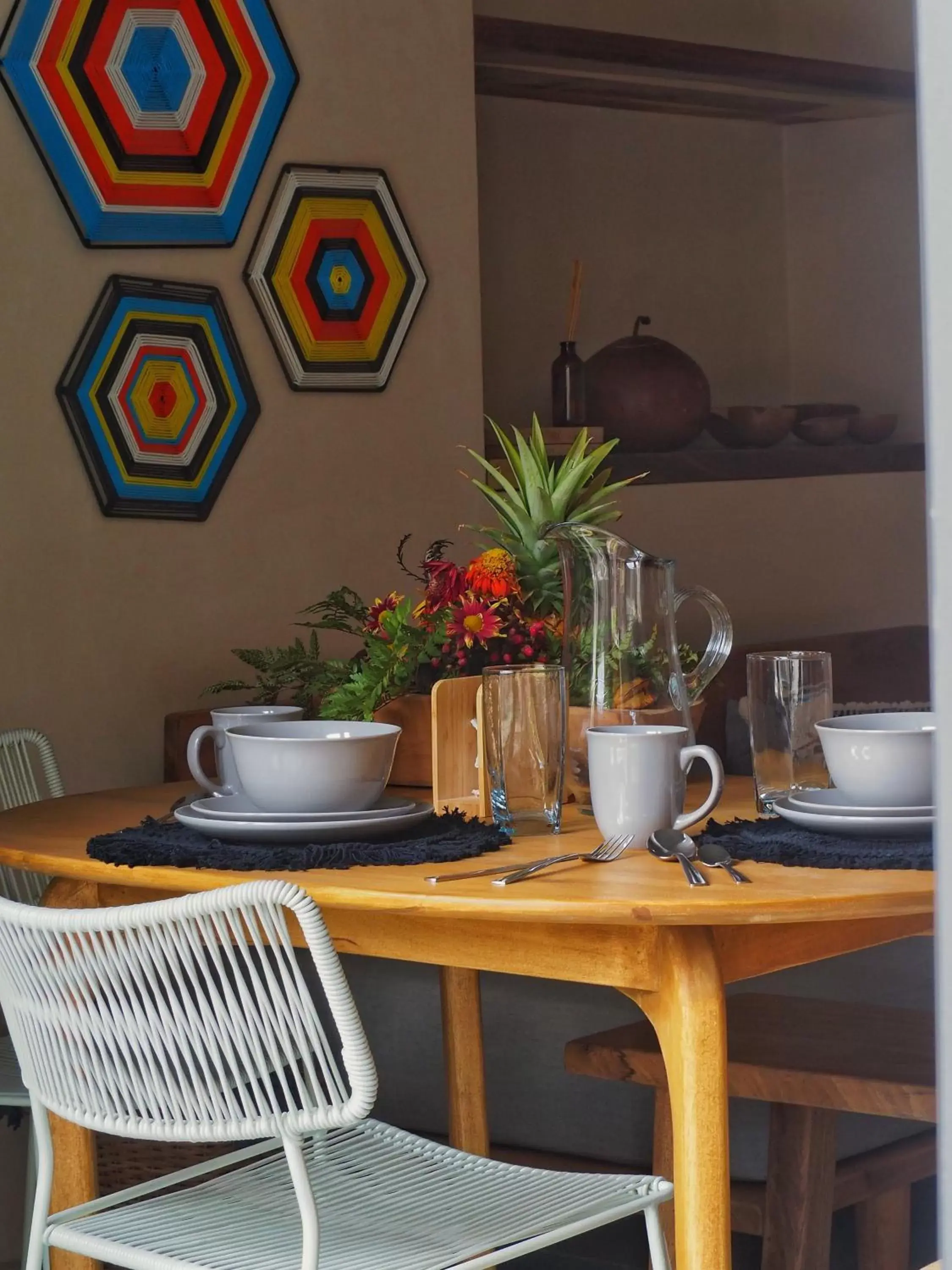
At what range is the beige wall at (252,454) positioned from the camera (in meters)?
3.10

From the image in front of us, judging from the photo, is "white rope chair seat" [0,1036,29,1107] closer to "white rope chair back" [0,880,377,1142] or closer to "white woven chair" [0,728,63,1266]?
"white woven chair" [0,728,63,1266]

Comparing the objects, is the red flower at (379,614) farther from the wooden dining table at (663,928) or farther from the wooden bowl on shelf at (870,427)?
the wooden bowl on shelf at (870,427)

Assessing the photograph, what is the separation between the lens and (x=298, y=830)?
5.63ft

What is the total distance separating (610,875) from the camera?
155cm

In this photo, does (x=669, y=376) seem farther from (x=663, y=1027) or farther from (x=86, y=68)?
(x=663, y=1027)

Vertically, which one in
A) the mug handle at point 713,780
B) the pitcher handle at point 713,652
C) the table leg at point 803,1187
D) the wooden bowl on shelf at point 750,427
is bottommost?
the table leg at point 803,1187

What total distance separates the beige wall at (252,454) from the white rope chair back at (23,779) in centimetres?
33

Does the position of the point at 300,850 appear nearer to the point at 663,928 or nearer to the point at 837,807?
the point at 663,928

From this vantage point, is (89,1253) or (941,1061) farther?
(89,1253)

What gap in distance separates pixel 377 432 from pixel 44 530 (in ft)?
2.68

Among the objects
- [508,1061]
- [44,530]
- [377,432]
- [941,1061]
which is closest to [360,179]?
[377,432]

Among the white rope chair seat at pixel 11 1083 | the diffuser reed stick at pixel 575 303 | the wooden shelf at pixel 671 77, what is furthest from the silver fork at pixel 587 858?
the wooden shelf at pixel 671 77

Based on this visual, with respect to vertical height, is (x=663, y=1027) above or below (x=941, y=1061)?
below

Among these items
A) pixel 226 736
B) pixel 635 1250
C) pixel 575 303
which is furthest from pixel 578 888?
pixel 575 303
